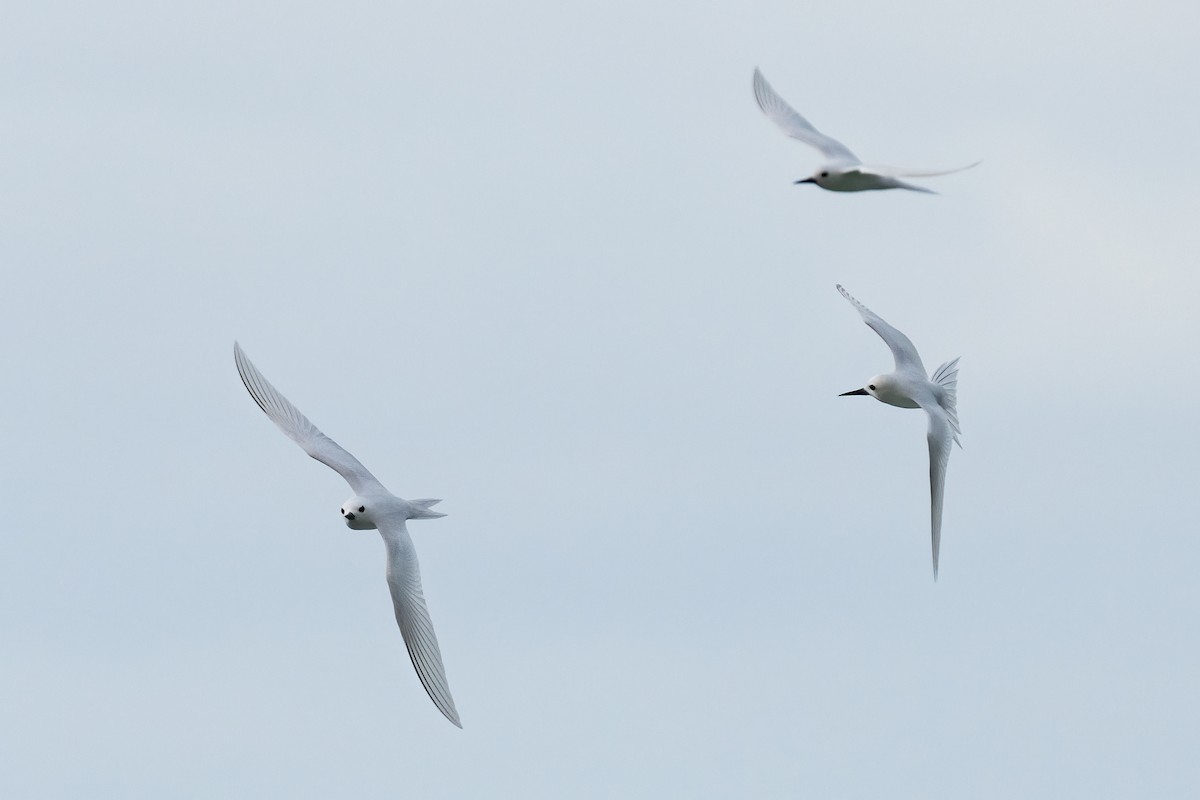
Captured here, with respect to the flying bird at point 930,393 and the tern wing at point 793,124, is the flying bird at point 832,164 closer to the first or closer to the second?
the tern wing at point 793,124

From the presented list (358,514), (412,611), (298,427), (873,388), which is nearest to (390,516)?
(358,514)

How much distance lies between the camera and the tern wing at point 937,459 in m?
43.9

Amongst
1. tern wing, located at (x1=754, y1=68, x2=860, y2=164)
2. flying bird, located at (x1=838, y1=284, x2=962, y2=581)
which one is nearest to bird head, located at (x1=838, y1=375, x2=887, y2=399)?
flying bird, located at (x1=838, y1=284, x2=962, y2=581)

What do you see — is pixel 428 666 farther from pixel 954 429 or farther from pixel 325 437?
pixel 954 429

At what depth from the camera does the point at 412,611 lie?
138 feet

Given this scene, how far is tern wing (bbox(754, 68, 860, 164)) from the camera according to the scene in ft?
140

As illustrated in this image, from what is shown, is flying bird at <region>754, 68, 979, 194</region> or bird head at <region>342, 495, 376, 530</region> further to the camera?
bird head at <region>342, 495, 376, 530</region>

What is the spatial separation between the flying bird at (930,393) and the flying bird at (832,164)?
5.52 meters

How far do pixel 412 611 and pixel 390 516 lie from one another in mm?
2233

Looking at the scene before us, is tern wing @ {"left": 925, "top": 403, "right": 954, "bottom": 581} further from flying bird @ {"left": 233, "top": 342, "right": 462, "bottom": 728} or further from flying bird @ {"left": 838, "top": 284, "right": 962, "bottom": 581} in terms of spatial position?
flying bird @ {"left": 233, "top": 342, "right": 462, "bottom": 728}

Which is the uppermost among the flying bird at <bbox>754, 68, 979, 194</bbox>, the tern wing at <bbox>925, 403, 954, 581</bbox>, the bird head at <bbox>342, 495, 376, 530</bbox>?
the flying bird at <bbox>754, 68, 979, 194</bbox>

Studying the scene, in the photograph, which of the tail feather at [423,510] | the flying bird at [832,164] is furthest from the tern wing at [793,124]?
the tail feather at [423,510]

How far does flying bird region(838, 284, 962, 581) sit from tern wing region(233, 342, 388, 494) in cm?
1016

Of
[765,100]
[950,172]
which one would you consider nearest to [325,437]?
[765,100]
